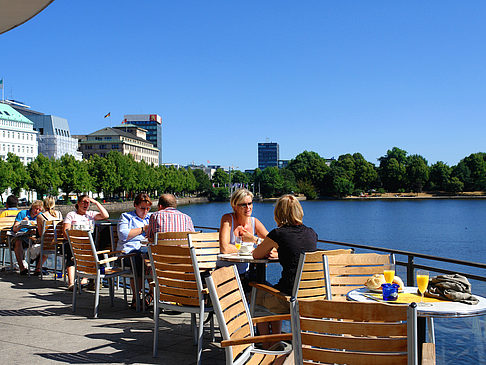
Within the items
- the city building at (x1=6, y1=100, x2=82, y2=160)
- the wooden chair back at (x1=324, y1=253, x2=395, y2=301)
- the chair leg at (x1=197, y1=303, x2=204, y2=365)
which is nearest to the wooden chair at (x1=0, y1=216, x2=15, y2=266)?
the chair leg at (x1=197, y1=303, x2=204, y2=365)

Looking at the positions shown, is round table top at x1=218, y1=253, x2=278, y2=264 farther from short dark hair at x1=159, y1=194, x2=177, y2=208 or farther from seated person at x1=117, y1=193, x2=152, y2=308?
seated person at x1=117, y1=193, x2=152, y2=308

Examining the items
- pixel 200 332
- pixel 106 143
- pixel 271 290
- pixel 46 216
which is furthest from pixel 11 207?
pixel 106 143

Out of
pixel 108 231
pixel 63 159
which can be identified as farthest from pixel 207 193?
pixel 108 231

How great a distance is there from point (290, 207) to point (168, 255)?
1.32m

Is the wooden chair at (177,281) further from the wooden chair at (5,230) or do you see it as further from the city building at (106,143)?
the city building at (106,143)

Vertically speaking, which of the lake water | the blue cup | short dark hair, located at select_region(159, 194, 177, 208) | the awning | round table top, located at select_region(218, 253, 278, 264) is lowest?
the lake water

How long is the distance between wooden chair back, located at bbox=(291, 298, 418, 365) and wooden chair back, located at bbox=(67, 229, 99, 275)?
501cm

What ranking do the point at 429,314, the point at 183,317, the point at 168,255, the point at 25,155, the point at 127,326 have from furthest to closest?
the point at 25,155
the point at 183,317
the point at 127,326
the point at 168,255
the point at 429,314

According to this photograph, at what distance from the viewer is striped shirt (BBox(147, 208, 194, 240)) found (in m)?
7.02

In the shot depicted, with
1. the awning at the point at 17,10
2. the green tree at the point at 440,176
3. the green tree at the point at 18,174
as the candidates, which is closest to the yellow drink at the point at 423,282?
the awning at the point at 17,10

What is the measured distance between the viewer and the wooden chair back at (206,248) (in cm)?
624

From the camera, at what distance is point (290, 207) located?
4957mm

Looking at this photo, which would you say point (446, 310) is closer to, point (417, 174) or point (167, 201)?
point (167, 201)

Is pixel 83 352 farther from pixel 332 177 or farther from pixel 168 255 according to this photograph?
pixel 332 177
